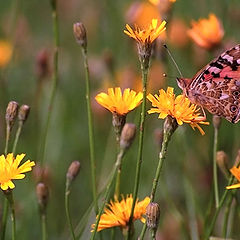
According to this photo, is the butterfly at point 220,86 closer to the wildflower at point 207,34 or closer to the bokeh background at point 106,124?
the bokeh background at point 106,124

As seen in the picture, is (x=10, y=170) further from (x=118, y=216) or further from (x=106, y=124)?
A: (x=106, y=124)

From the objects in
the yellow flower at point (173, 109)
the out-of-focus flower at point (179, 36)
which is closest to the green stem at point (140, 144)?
the yellow flower at point (173, 109)

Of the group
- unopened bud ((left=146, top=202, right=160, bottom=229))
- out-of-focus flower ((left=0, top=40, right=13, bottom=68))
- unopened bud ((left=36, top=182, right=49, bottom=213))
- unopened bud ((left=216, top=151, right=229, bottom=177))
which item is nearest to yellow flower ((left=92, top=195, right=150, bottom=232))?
unopened bud ((left=146, top=202, right=160, bottom=229))

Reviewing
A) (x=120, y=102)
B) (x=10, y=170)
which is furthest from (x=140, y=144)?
(x=10, y=170)

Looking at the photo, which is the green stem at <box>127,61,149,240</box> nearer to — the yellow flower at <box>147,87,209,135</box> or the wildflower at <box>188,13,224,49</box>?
the yellow flower at <box>147,87,209,135</box>

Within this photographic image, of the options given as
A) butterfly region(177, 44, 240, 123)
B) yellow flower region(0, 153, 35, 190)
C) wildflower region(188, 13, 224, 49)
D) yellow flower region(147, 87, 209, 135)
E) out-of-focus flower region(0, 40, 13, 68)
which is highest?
out-of-focus flower region(0, 40, 13, 68)

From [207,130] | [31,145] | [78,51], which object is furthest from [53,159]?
[78,51]
